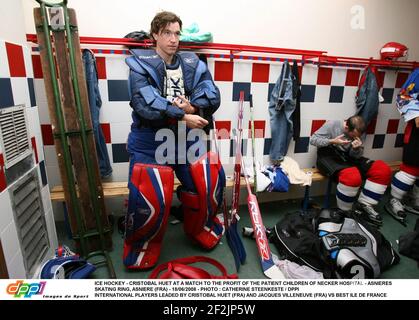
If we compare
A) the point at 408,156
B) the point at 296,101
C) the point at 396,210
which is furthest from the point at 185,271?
the point at 408,156

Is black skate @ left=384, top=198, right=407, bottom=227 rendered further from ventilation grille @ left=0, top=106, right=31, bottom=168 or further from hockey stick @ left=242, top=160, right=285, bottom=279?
ventilation grille @ left=0, top=106, right=31, bottom=168

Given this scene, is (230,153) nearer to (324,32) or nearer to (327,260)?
(327,260)

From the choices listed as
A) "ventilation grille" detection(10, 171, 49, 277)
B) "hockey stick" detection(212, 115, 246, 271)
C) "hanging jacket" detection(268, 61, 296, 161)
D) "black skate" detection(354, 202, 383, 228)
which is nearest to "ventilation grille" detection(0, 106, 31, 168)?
"ventilation grille" detection(10, 171, 49, 277)

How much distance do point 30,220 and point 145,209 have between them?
1.70ft

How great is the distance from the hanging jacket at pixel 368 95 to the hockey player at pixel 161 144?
4.71 feet

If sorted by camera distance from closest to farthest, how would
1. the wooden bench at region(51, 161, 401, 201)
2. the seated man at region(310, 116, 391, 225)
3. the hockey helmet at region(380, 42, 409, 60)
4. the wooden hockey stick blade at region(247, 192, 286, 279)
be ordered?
the wooden hockey stick blade at region(247, 192, 286, 279)
the wooden bench at region(51, 161, 401, 201)
the seated man at region(310, 116, 391, 225)
the hockey helmet at region(380, 42, 409, 60)

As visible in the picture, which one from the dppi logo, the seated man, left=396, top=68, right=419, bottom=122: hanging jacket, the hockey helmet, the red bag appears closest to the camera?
the dppi logo

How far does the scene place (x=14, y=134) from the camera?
1150mm

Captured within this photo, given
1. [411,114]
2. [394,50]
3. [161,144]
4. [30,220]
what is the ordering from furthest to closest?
[394,50] → [411,114] → [161,144] → [30,220]

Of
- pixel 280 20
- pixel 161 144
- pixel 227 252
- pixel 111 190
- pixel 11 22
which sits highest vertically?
pixel 280 20

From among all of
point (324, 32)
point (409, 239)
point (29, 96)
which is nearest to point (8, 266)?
point (29, 96)

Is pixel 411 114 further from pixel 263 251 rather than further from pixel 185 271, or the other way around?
pixel 185 271

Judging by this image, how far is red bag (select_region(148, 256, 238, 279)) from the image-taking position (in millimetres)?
1326

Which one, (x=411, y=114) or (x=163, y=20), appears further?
(x=411, y=114)
